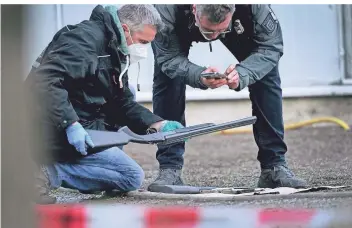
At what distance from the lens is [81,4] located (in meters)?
3.30

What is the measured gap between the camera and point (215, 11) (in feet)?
10.9

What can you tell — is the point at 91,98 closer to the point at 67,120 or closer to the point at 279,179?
the point at 67,120

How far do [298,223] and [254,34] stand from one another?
0.70 metres

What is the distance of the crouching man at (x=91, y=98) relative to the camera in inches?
124

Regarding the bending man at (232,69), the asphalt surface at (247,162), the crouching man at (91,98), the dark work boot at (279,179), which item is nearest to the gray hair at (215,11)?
the bending man at (232,69)

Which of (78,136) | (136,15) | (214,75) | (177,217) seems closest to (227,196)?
(177,217)

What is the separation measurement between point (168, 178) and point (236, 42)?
477 millimetres

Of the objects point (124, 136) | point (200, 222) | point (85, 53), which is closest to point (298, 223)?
point (200, 222)

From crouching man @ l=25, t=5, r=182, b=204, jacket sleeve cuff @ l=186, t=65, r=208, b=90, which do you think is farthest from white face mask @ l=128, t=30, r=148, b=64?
jacket sleeve cuff @ l=186, t=65, r=208, b=90

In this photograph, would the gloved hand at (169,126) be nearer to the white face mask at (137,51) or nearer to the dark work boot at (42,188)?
the white face mask at (137,51)

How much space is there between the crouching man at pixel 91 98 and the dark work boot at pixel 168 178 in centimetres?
8

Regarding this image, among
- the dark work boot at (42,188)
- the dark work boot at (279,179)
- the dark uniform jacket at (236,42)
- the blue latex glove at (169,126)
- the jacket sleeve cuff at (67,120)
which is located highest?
the dark uniform jacket at (236,42)

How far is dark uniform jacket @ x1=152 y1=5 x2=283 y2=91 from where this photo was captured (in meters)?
3.38
